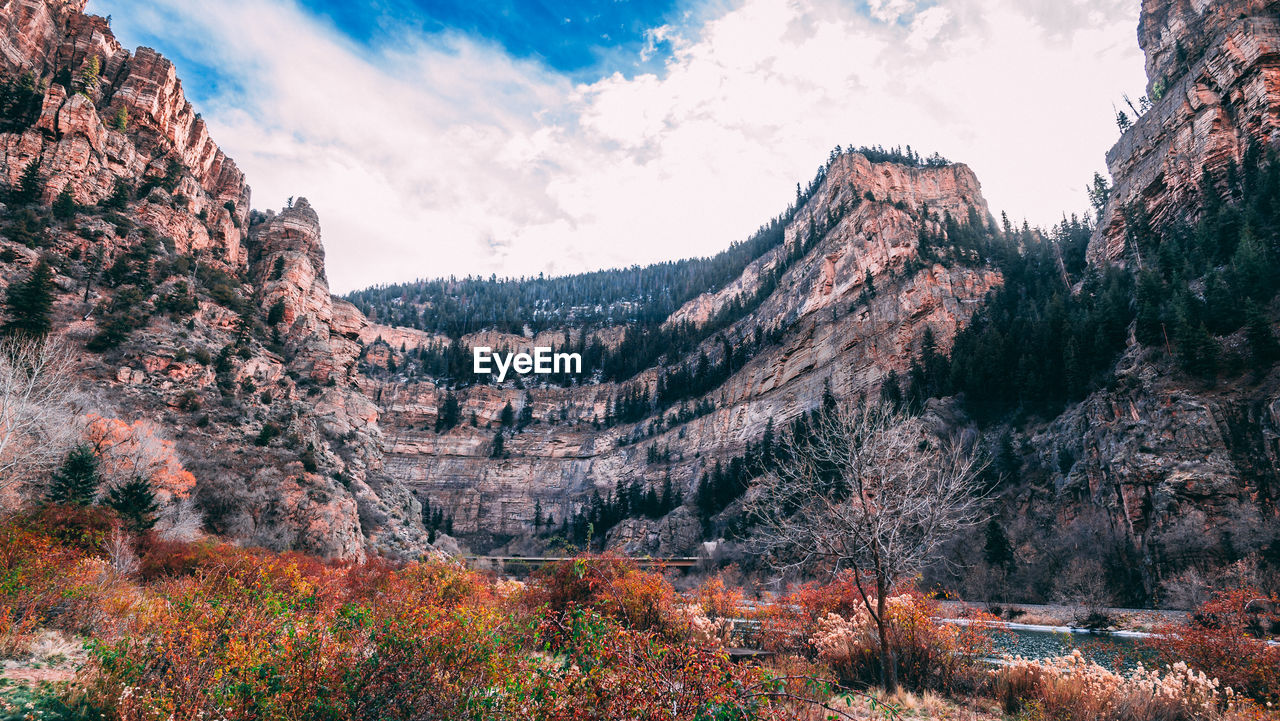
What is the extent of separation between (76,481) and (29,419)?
192 inches

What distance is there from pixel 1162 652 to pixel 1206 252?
123 ft

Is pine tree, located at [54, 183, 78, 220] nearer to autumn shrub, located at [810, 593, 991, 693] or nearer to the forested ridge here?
autumn shrub, located at [810, 593, 991, 693]

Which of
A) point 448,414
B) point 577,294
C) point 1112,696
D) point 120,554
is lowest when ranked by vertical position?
point 1112,696

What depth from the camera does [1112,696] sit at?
28.0ft

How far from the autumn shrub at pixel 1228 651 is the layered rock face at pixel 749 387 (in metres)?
45.1

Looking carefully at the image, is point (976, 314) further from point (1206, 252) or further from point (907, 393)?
point (1206, 252)

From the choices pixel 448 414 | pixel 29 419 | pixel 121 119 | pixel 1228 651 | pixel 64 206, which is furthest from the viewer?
pixel 448 414

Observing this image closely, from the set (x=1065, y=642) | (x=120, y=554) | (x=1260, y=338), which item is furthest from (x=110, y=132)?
(x=1260, y=338)

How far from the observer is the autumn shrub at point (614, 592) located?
12.6 m

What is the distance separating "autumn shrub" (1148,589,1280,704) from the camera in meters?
9.55

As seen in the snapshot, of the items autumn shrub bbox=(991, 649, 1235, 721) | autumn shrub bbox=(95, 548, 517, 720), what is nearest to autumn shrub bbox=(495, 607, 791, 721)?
autumn shrub bbox=(95, 548, 517, 720)

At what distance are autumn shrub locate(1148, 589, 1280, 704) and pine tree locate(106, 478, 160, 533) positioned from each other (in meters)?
28.7

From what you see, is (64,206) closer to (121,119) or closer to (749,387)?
(121,119)

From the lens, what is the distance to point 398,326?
12269 centimetres
